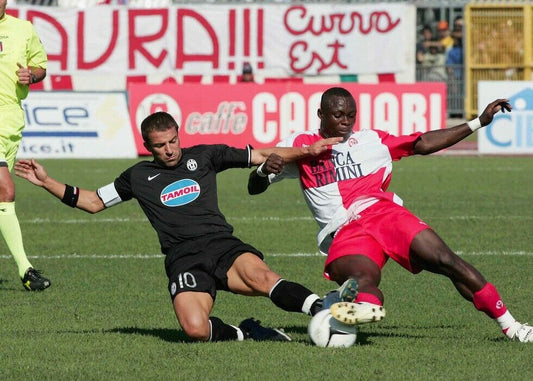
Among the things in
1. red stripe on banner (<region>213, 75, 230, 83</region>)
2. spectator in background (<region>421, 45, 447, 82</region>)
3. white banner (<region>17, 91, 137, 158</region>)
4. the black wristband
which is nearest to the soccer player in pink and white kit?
the black wristband

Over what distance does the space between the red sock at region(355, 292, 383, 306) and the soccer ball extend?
196 mm

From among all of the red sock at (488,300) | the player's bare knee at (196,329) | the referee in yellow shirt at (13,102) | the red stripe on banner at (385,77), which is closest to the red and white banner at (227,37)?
the red stripe on banner at (385,77)

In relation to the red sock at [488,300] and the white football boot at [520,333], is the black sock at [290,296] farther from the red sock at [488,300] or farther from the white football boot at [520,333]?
the white football boot at [520,333]

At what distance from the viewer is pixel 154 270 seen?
10133mm

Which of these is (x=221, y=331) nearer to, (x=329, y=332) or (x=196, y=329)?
(x=196, y=329)

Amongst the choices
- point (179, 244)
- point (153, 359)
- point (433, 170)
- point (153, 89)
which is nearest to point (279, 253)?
point (179, 244)

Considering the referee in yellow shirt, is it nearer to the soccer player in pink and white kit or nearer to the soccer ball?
the soccer player in pink and white kit

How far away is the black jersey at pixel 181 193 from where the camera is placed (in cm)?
725

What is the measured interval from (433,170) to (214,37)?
8820 mm

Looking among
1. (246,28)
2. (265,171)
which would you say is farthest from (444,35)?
(265,171)

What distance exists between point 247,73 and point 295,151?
1924 centimetres

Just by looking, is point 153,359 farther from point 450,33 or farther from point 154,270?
point 450,33

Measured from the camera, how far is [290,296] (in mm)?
6848

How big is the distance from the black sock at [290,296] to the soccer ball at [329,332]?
0.96ft
